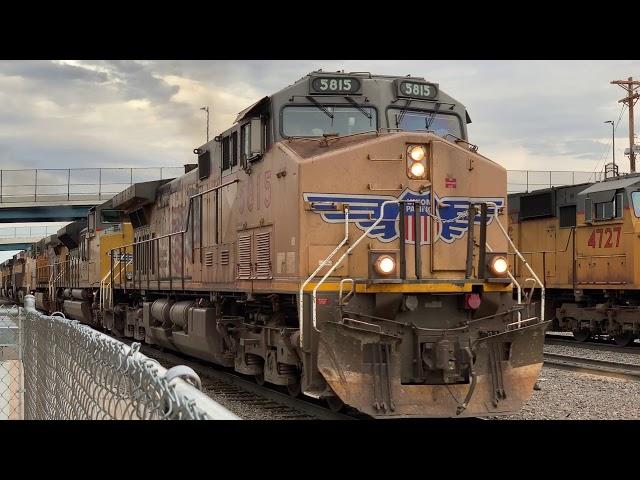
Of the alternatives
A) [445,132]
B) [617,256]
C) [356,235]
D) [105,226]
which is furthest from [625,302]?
[105,226]

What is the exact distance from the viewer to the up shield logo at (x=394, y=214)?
7535 mm

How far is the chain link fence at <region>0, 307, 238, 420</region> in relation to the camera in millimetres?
1953

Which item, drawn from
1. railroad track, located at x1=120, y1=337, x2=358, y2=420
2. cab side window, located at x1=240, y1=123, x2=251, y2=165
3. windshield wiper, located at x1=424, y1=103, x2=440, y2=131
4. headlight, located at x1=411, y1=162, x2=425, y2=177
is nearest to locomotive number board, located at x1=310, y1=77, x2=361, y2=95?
windshield wiper, located at x1=424, y1=103, x2=440, y2=131

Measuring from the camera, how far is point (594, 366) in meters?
13.0

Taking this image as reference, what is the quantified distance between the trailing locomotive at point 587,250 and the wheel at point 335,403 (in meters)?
8.43

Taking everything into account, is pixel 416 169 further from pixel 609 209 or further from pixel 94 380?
pixel 609 209

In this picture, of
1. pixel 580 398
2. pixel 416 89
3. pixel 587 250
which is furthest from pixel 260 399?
pixel 587 250

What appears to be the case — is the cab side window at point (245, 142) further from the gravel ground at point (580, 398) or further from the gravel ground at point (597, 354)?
the gravel ground at point (597, 354)

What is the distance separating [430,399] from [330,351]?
1.08m

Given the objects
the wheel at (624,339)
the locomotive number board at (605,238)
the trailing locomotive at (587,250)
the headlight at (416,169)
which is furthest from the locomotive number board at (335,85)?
the wheel at (624,339)

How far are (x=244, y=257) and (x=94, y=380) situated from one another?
5.63 m

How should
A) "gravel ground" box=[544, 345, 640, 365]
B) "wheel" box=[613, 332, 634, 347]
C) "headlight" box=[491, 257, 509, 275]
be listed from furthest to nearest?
1. "wheel" box=[613, 332, 634, 347]
2. "gravel ground" box=[544, 345, 640, 365]
3. "headlight" box=[491, 257, 509, 275]

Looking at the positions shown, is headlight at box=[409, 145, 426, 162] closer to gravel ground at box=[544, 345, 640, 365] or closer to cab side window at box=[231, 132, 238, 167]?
cab side window at box=[231, 132, 238, 167]

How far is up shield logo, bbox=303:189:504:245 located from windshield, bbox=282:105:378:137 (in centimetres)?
107
